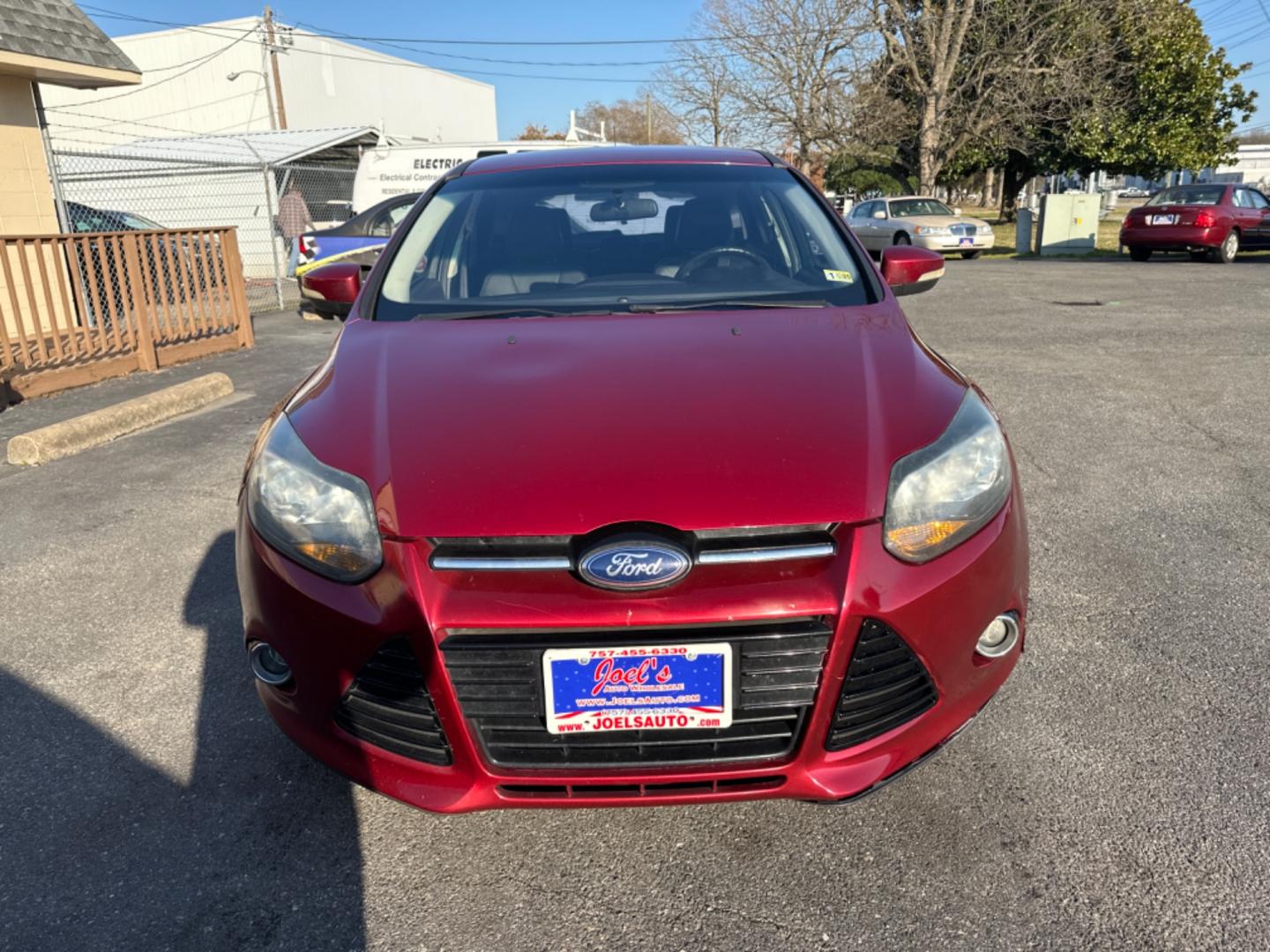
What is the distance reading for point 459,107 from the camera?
46594 millimetres

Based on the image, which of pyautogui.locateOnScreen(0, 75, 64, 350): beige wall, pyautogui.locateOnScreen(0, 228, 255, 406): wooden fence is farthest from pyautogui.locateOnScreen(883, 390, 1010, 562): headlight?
pyautogui.locateOnScreen(0, 75, 64, 350): beige wall

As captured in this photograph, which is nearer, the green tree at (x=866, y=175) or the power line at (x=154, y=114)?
the green tree at (x=866, y=175)

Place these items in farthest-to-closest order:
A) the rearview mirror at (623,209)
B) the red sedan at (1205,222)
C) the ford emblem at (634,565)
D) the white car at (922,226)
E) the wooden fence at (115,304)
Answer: the white car at (922,226)
the red sedan at (1205,222)
the wooden fence at (115,304)
the rearview mirror at (623,209)
the ford emblem at (634,565)

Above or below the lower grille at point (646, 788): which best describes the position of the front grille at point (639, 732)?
above

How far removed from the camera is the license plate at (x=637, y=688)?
5.83 feet

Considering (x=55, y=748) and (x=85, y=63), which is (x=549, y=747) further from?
(x=85, y=63)

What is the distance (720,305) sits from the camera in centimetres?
272

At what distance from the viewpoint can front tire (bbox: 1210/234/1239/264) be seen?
17312 mm

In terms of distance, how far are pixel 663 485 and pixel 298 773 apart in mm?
1362

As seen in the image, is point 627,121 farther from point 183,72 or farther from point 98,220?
point 98,220

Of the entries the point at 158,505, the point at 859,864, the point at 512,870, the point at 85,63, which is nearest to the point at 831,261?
the point at 859,864

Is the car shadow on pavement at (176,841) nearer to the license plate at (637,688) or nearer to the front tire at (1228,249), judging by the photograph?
the license plate at (637,688)

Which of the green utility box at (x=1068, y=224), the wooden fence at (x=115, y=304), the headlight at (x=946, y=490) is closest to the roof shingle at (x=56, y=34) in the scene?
the wooden fence at (x=115, y=304)

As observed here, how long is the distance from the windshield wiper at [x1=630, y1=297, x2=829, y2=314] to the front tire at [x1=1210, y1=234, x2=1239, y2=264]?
18.1 meters
